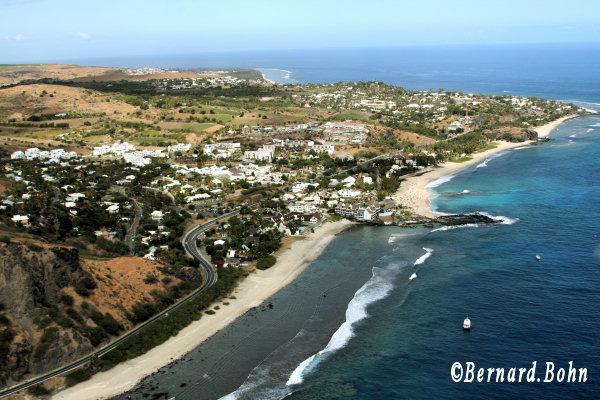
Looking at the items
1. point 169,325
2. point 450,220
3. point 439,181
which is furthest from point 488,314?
point 439,181

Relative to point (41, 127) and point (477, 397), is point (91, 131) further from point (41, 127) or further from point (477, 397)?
point (477, 397)

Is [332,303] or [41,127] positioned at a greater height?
[41,127]

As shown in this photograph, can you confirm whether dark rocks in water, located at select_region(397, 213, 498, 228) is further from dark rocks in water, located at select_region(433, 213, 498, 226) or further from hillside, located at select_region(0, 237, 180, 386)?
hillside, located at select_region(0, 237, 180, 386)

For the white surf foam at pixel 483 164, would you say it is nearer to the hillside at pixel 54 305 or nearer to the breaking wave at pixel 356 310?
the breaking wave at pixel 356 310

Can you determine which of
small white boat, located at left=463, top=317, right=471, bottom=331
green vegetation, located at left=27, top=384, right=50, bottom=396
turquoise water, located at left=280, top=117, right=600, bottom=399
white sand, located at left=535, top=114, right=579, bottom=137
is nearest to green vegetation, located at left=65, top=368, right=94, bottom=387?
green vegetation, located at left=27, top=384, right=50, bottom=396

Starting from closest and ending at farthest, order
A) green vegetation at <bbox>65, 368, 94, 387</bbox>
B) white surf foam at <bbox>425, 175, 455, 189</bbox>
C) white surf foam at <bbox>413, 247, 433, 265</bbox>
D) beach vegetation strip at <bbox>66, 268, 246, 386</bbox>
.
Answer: green vegetation at <bbox>65, 368, 94, 387</bbox> → beach vegetation strip at <bbox>66, 268, 246, 386</bbox> → white surf foam at <bbox>413, 247, 433, 265</bbox> → white surf foam at <bbox>425, 175, 455, 189</bbox>

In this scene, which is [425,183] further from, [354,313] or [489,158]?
[354,313]

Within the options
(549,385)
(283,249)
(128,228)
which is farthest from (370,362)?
(128,228)

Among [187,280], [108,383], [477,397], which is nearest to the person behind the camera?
[477,397]
